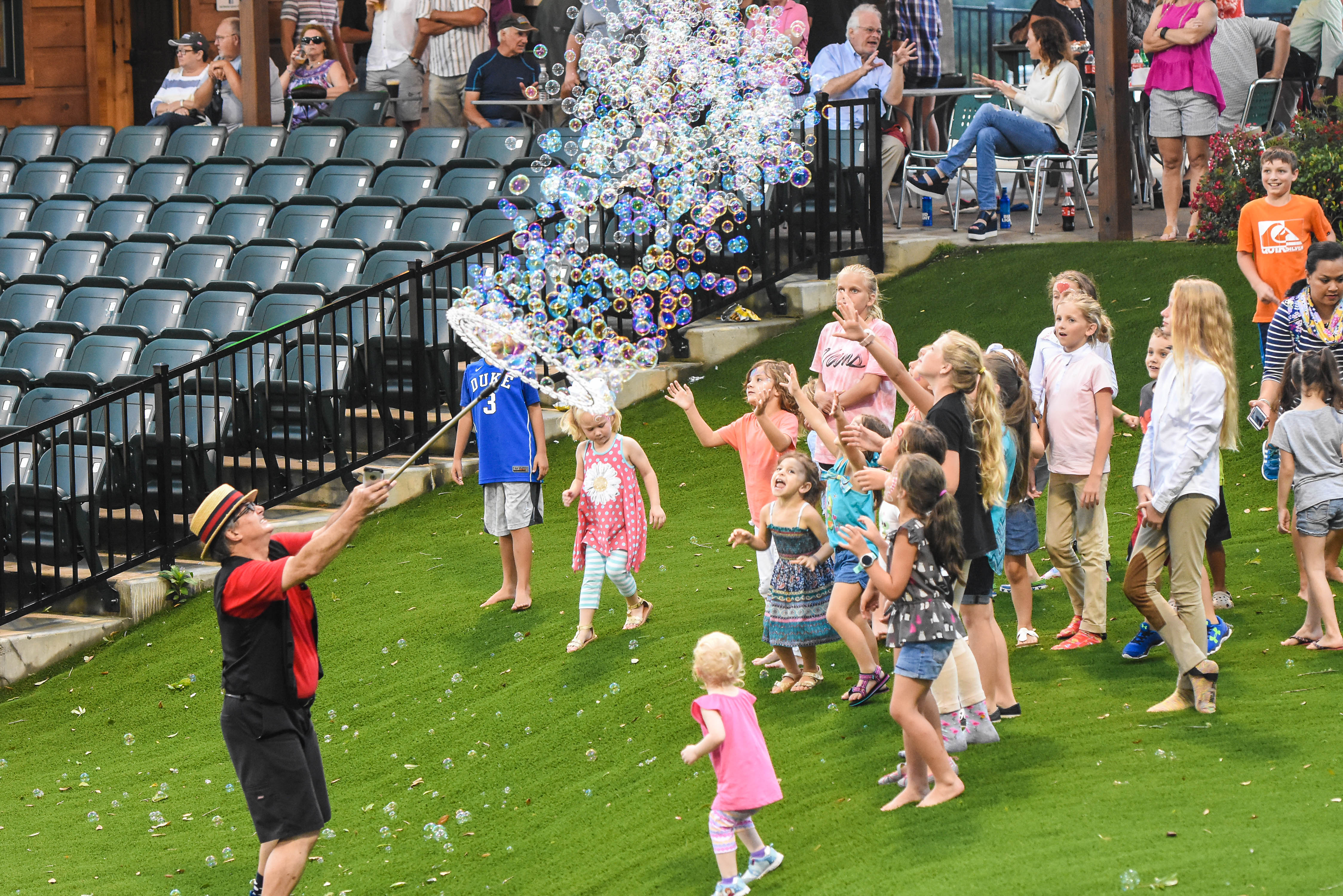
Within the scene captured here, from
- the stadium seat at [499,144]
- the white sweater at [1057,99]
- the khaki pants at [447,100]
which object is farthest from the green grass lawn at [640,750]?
the khaki pants at [447,100]

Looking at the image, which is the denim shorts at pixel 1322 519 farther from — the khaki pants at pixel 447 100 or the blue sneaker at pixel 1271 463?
the khaki pants at pixel 447 100

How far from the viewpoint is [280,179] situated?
1402 centimetres

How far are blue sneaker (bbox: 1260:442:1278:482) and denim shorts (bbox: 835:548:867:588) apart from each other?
8.35 ft

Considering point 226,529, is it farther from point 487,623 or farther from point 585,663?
point 487,623

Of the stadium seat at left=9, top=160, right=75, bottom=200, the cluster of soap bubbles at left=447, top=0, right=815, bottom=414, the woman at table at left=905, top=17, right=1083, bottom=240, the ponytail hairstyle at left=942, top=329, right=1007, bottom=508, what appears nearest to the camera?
the ponytail hairstyle at left=942, top=329, right=1007, bottom=508

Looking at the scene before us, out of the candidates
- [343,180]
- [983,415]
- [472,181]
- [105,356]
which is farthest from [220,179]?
[983,415]

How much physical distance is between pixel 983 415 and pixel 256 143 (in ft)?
35.4

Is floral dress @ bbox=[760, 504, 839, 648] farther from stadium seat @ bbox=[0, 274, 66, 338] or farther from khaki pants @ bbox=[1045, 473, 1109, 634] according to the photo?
stadium seat @ bbox=[0, 274, 66, 338]

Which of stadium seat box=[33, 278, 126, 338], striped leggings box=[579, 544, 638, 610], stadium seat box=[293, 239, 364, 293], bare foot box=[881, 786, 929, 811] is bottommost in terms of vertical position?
bare foot box=[881, 786, 929, 811]

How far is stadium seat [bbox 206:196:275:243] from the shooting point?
1323cm

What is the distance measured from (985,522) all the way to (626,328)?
6674 mm

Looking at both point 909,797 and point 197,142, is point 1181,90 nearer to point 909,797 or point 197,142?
point 909,797

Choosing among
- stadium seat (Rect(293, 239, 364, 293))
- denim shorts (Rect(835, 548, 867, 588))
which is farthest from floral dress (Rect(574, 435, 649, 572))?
stadium seat (Rect(293, 239, 364, 293))

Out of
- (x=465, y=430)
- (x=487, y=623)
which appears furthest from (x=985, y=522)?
(x=465, y=430)
